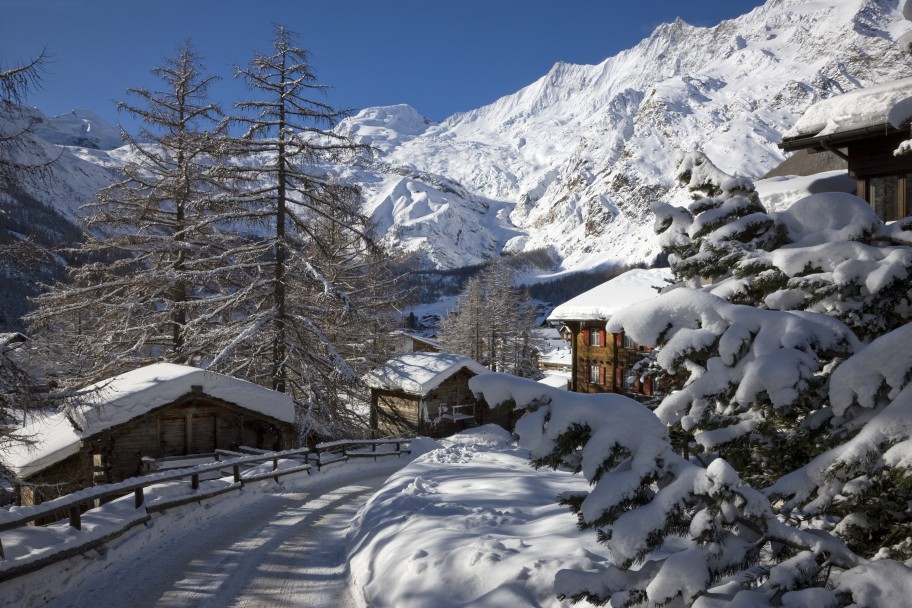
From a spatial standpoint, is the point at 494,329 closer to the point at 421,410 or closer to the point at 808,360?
the point at 421,410

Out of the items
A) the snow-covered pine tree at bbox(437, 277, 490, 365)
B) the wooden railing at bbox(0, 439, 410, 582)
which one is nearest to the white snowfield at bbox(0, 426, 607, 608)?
the wooden railing at bbox(0, 439, 410, 582)

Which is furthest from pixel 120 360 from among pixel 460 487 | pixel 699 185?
pixel 699 185

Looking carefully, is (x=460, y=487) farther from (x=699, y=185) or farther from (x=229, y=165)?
(x=229, y=165)

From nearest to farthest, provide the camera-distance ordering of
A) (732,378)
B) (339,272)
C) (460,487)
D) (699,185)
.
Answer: (732,378), (699,185), (460,487), (339,272)

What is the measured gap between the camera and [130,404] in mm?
14328

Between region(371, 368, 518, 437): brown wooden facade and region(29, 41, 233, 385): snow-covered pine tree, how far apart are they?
12632 millimetres

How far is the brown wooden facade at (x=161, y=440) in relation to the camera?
1465cm

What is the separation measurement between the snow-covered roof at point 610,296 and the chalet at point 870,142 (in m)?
17.2

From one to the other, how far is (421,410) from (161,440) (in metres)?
15.1

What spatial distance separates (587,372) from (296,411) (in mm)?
20004

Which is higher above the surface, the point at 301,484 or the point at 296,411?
the point at 296,411

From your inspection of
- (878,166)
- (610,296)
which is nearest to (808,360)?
(878,166)

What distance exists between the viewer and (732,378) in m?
3.43

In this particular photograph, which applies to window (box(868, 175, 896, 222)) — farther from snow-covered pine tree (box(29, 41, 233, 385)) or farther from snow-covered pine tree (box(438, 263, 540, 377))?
snow-covered pine tree (box(438, 263, 540, 377))
